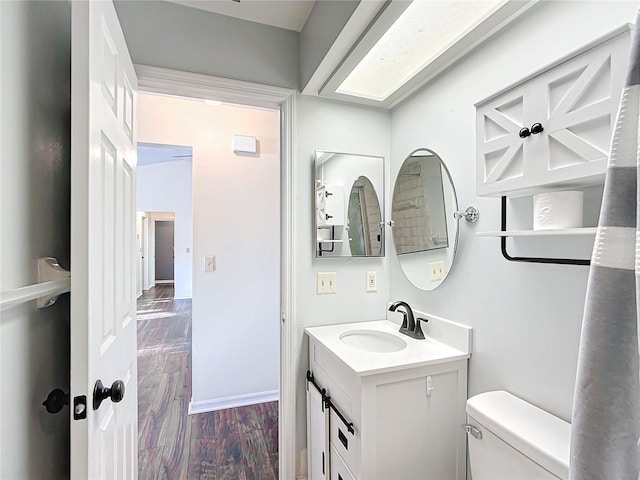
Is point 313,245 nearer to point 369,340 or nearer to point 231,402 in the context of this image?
point 369,340

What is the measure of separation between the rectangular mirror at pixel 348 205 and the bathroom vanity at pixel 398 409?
57 cm

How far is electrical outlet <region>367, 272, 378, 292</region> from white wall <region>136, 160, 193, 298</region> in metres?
6.64

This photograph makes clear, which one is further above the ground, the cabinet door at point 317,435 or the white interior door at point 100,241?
the white interior door at point 100,241

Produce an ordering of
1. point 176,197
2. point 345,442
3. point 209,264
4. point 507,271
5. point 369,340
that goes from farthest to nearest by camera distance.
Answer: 1. point 176,197
2. point 209,264
3. point 369,340
4. point 345,442
5. point 507,271

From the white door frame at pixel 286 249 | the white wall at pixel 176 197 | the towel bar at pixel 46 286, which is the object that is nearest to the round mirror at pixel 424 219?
the white door frame at pixel 286 249

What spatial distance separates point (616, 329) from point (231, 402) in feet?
9.30

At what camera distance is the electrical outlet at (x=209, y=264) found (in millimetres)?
2633

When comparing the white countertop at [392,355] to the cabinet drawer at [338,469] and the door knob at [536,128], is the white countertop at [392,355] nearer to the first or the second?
the cabinet drawer at [338,469]

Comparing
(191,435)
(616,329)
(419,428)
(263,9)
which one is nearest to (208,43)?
(263,9)

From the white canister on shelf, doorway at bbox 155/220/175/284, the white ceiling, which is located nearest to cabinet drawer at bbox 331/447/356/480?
the white canister on shelf

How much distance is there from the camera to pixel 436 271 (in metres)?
1.50

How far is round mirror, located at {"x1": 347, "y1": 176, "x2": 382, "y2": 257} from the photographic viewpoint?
186 cm

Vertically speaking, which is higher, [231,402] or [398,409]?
[398,409]

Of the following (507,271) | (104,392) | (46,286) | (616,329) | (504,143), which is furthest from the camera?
(507,271)
